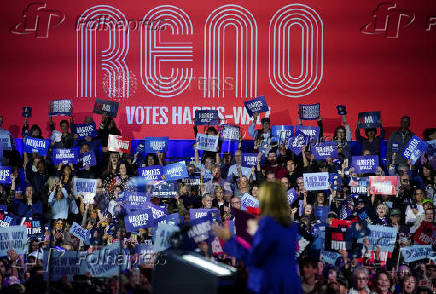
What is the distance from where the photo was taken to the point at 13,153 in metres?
12.1

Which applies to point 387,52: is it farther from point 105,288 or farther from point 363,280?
point 105,288

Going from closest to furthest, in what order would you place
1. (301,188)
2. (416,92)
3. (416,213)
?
(416,213)
(301,188)
(416,92)

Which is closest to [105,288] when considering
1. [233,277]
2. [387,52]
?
[233,277]

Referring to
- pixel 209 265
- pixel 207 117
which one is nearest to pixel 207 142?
pixel 207 117

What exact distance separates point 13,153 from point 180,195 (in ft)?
11.0

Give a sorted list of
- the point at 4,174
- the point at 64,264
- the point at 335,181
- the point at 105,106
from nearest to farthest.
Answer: the point at 64,264 → the point at 335,181 → the point at 4,174 → the point at 105,106

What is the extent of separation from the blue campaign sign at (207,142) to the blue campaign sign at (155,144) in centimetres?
50

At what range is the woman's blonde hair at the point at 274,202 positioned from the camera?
492 centimetres

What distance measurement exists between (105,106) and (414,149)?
→ 4.73 m

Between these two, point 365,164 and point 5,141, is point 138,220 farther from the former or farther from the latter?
point 5,141

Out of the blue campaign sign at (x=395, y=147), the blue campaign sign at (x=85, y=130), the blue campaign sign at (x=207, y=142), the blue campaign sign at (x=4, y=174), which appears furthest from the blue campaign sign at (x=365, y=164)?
the blue campaign sign at (x=4, y=174)

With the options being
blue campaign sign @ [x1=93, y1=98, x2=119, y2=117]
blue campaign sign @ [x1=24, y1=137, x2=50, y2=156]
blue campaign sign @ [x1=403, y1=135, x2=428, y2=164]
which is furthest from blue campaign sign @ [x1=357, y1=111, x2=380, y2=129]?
blue campaign sign @ [x1=24, y1=137, x2=50, y2=156]

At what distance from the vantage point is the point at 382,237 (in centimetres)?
830

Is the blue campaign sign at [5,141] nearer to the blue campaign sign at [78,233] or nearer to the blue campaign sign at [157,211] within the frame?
the blue campaign sign at [78,233]
